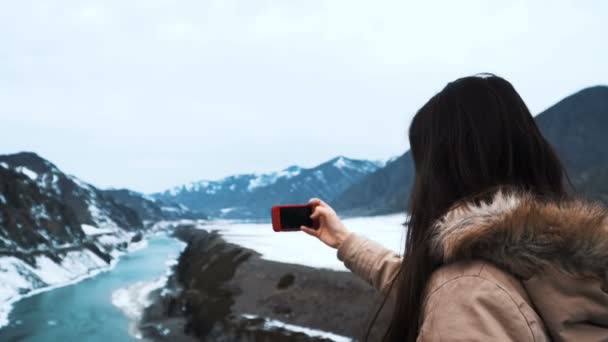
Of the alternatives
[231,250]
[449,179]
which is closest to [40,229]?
[231,250]

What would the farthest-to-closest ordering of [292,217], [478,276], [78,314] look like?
[78,314]
[292,217]
[478,276]

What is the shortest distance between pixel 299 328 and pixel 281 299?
5.26m

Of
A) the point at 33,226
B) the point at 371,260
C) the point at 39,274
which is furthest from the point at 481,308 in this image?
the point at 33,226

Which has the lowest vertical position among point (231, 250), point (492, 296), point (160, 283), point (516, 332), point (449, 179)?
point (160, 283)

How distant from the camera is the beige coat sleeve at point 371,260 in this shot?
3605 mm

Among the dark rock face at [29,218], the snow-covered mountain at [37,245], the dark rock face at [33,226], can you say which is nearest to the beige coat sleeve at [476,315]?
the snow-covered mountain at [37,245]

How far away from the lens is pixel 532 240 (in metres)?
2.46

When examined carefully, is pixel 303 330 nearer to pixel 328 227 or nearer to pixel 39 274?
pixel 328 227

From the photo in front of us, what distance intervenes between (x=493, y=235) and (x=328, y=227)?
1.82m

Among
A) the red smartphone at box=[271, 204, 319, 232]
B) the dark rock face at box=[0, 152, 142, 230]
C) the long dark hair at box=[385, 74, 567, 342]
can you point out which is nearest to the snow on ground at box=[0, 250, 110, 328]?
the red smartphone at box=[271, 204, 319, 232]

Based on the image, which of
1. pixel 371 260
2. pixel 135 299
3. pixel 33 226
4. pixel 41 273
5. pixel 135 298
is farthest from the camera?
pixel 33 226

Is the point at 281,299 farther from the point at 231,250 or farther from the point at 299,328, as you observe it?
the point at 231,250

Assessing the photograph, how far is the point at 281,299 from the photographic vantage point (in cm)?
3391

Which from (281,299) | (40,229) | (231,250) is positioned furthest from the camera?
(40,229)
